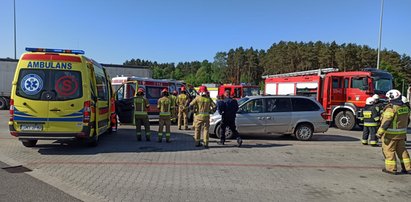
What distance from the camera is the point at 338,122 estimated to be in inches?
640

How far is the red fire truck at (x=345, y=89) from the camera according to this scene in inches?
615

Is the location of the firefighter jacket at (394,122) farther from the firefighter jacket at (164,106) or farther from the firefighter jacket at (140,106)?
the firefighter jacket at (140,106)

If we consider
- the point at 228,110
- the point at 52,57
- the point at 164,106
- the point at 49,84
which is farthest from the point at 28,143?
the point at 228,110

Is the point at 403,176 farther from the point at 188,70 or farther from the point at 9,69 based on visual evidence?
the point at 188,70

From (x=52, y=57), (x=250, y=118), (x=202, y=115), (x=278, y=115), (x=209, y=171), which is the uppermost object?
(x=52, y=57)

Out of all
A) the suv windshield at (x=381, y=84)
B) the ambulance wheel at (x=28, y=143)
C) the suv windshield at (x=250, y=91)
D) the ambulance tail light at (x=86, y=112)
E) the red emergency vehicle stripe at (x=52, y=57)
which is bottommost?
the ambulance wheel at (x=28, y=143)

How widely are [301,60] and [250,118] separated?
217ft

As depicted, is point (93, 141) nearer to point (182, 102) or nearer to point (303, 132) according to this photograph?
point (182, 102)

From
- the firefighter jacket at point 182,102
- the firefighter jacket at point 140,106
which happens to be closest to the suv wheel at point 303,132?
the firefighter jacket at point 182,102

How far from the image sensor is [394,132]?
722 centimetres

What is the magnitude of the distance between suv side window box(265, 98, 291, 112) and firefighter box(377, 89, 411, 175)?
4654mm

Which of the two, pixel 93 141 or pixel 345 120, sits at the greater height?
pixel 345 120

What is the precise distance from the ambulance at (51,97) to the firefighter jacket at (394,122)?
6903mm

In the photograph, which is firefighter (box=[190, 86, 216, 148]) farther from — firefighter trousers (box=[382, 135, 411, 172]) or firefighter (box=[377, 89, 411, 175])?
firefighter trousers (box=[382, 135, 411, 172])
